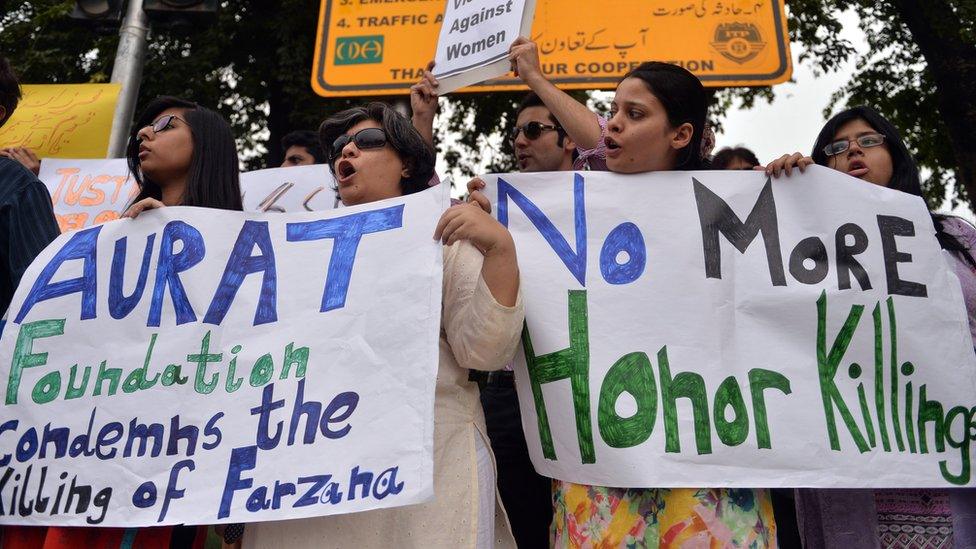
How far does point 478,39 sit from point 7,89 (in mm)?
1528

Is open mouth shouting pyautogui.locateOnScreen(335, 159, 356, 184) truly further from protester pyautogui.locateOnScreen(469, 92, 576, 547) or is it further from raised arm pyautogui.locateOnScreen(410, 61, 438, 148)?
protester pyautogui.locateOnScreen(469, 92, 576, 547)

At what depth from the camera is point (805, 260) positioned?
2.29 meters

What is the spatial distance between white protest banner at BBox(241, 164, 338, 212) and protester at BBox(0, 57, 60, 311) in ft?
5.23

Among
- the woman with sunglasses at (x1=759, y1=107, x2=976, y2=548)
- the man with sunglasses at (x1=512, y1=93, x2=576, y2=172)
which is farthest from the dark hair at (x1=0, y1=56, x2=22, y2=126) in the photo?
the woman with sunglasses at (x1=759, y1=107, x2=976, y2=548)

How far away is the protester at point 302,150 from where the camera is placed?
4582 mm

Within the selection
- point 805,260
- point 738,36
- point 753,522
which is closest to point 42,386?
point 753,522

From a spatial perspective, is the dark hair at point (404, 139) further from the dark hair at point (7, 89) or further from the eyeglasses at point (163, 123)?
the dark hair at point (7, 89)

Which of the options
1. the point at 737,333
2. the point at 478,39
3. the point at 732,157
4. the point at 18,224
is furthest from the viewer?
the point at 732,157

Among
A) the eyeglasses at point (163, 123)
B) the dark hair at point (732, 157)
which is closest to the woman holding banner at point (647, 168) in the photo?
the eyeglasses at point (163, 123)

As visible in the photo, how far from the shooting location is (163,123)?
259 cm

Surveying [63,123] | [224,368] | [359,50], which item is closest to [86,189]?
[63,123]

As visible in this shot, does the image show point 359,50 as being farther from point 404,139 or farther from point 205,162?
point 404,139

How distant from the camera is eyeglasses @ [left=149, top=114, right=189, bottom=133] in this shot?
2.58 meters

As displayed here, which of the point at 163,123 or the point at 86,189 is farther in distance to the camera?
the point at 86,189
